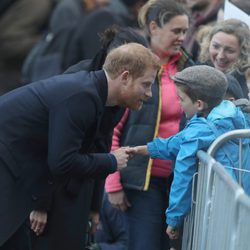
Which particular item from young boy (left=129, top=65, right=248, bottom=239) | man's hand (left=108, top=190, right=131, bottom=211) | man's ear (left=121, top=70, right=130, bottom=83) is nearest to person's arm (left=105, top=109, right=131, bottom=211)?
man's hand (left=108, top=190, right=131, bottom=211)

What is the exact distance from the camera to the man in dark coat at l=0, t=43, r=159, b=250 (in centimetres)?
565

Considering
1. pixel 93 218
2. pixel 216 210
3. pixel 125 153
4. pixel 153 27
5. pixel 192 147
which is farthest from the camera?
pixel 153 27

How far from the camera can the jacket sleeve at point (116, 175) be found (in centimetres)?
671

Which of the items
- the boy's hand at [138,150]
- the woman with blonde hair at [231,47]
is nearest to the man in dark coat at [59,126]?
the boy's hand at [138,150]

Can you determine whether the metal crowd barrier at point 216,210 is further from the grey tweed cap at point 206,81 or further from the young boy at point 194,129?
the grey tweed cap at point 206,81

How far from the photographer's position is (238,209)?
15.5 feet

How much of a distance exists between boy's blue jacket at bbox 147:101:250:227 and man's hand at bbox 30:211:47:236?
71 cm

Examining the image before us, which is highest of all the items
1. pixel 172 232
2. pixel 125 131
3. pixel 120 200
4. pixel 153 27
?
pixel 153 27

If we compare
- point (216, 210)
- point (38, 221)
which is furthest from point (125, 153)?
point (216, 210)

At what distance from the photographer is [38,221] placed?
625 cm

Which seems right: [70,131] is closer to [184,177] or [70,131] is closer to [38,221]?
[184,177]

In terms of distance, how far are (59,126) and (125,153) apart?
1.81ft

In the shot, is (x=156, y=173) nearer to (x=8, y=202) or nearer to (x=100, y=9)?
(x=8, y=202)

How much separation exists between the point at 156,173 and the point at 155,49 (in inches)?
30.1
